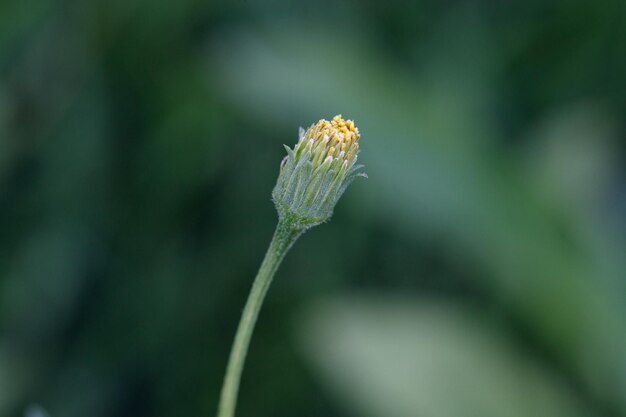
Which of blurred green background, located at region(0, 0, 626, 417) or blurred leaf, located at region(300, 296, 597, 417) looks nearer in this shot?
blurred leaf, located at region(300, 296, 597, 417)

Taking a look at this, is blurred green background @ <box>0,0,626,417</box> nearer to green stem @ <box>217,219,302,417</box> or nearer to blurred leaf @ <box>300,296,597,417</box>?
blurred leaf @ <box>300,296,597,417</box>

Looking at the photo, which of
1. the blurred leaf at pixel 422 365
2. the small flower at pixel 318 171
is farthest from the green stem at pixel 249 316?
the blurred leaf at pixel 422 365

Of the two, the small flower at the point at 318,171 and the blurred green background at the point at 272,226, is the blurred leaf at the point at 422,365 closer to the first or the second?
the blurred green background at the point at 272,226

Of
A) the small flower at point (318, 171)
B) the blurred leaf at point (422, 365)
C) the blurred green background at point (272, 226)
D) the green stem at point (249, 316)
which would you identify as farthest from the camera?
the blurred green background at point (272, 226)

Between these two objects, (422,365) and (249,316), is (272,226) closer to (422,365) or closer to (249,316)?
(422,365)

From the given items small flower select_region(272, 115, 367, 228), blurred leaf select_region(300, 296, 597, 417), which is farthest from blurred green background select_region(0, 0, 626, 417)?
small flower select_region(272, 115, 367, 228)

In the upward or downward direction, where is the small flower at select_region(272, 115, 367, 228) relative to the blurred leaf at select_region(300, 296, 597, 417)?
downward
